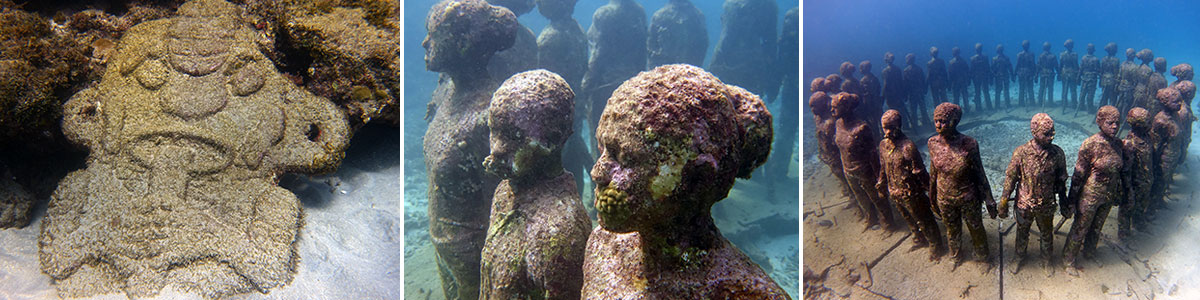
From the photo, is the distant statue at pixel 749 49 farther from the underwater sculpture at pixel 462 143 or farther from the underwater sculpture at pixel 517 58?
the underwater sculpture at pixel 462 143

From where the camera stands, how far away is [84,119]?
2.82m

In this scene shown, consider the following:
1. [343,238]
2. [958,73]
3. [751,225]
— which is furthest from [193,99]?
[958,73]

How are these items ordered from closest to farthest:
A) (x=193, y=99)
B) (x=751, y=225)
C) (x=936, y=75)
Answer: (x=193, y=99), (x=751, y=225), (x=936, y=75)

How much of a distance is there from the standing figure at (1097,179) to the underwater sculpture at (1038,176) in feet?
Result: 0.52

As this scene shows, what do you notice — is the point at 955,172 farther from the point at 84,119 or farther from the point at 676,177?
the point at 84,119

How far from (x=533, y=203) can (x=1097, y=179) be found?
4773 mm

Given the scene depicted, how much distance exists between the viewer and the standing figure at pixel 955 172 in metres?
4.11

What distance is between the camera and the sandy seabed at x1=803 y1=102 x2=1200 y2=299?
459cm

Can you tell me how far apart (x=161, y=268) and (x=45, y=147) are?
138 cm

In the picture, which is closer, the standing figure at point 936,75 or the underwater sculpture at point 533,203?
the underwater sculpture at point 533,203

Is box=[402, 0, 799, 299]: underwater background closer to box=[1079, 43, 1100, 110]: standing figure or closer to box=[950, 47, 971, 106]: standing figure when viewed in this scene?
box=[950, 47, 971, 106]: standing figure

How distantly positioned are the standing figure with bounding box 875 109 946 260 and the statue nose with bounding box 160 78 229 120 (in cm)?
512

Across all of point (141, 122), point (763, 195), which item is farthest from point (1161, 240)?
point (141, 122)

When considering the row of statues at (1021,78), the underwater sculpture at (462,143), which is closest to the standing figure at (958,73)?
the row of statues at (1021,78)
